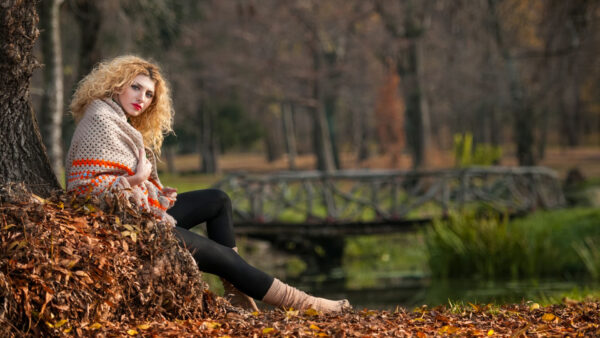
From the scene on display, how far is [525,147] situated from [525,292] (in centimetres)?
1004

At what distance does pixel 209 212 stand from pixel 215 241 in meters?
0.17

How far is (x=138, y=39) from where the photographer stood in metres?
11.3

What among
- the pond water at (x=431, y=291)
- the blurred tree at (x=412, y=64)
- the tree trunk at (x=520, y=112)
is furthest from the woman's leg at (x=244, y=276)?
the blurred tree at (x=412, y=64)

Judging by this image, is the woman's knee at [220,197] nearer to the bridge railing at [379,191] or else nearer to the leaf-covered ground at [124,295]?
the leaf-covered ground at [124,295]

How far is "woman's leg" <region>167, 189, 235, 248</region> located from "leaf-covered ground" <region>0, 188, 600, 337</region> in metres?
0.51

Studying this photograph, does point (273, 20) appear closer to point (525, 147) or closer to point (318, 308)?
point (525, 147)

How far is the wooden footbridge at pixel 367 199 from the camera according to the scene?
39.8ft

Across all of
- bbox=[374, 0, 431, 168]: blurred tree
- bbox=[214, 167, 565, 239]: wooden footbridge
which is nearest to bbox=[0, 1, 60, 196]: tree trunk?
bbox=[214, 167, 565, 239]: wooden footbridge

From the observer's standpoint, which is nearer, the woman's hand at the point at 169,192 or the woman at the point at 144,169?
the woman at the point at 144,169

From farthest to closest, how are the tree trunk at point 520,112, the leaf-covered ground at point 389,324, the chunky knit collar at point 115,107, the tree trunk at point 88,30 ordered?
the tree trunk at point 520,112 → the tree trunk at point 88,30 → the chunky knit collar at point 115,107 → the leaf-covered ground at point 389,324

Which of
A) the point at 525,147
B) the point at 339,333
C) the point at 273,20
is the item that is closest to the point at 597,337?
the point at 339,333

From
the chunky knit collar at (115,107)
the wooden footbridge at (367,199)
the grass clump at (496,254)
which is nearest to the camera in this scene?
the chunky knit collar at (115,107)

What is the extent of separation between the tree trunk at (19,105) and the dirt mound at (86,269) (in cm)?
31

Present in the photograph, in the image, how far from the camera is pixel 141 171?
395 centimetres
